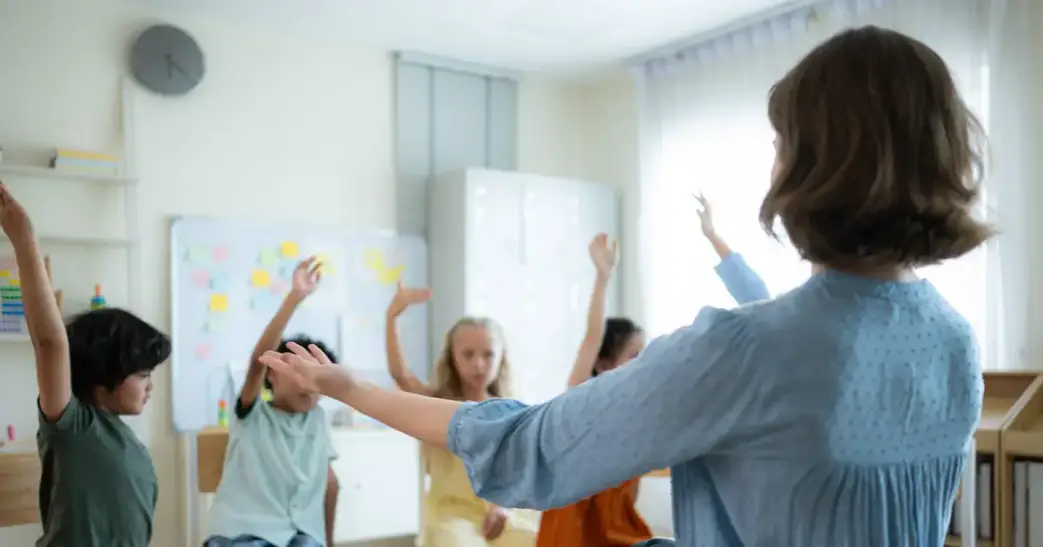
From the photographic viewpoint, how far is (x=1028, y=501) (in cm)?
235

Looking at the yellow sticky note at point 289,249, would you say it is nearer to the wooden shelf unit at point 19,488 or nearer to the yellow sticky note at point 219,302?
A: the yellow sticky note at point 219,302

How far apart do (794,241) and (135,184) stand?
324cm

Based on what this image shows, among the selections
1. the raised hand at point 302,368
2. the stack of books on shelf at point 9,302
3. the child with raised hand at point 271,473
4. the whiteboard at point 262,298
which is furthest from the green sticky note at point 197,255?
the raised hand at point 302,368

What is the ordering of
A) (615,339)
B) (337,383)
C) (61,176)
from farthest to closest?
(61,176)
(615,339)
(337,383)

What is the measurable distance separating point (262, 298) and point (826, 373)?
3341mm

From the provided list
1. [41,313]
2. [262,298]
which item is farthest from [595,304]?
[262,298]

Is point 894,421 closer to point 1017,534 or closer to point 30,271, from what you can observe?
point 30,271

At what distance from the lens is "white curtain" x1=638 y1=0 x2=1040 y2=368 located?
118 inches

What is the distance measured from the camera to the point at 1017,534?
2.36 m

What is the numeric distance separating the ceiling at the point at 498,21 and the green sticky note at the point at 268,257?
986mm

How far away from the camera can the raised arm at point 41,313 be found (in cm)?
139

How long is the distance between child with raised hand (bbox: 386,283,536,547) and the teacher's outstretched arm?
1.47 m

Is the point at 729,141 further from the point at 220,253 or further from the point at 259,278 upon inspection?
the point at 220,253

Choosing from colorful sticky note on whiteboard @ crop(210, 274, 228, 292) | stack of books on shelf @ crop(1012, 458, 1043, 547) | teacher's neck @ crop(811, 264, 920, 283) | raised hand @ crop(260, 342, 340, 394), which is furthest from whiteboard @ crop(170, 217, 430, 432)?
teacher's neck @ crop(811, 264, 920, 283)
